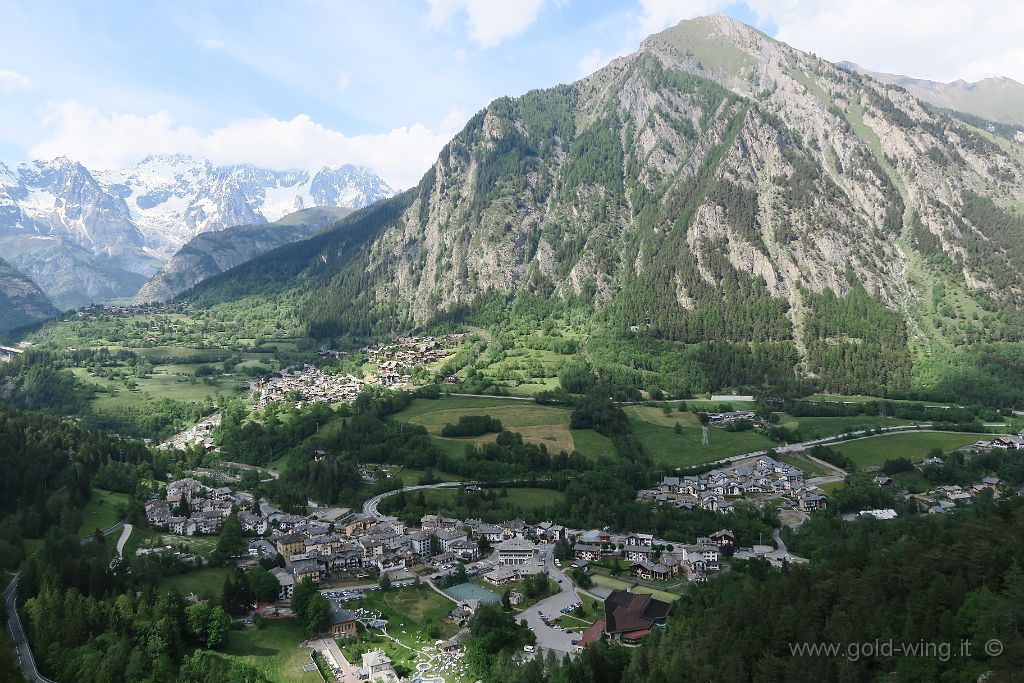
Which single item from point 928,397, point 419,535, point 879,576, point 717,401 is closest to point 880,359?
point 928,397

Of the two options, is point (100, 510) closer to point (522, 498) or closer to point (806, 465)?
point (522, 498)

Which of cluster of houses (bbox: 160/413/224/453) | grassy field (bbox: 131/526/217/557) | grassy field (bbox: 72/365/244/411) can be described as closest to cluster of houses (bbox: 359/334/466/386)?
grassy field (bbox: 72/365/244/411)

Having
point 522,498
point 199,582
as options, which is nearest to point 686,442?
point 522,498

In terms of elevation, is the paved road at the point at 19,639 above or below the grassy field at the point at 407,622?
above

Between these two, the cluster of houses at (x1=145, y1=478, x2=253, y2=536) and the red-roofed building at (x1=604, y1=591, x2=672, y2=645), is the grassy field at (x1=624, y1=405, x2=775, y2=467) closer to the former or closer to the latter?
the red-roofed building at (x1=604, y1=591, x2=672, y2=645)

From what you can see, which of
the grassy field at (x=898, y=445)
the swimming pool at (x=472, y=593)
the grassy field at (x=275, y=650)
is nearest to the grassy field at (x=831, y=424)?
the grassy field at (x=898, y=445)

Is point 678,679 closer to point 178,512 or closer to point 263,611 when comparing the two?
point 263,611

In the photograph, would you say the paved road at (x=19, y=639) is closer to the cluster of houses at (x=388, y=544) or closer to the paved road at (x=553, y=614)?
the cluster of houses at (x=388, y=544)
